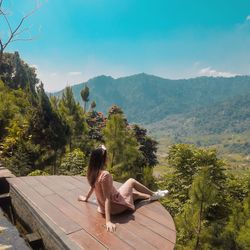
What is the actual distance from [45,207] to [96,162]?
2.25ft

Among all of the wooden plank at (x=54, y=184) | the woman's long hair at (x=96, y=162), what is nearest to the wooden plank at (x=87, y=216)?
the wooden plank at (x=54, y=184)

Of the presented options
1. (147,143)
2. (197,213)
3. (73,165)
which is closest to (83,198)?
(197,213)

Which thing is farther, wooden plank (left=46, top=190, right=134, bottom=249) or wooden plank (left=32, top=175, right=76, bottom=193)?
wooden plank (left=32, top=175, right=76, bottom=193)

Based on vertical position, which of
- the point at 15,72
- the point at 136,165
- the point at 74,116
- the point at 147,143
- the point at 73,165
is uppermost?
the point at 15,72

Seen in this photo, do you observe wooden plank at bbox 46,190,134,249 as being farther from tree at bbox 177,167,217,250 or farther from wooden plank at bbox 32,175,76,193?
tree at bbox 177,167,217,250

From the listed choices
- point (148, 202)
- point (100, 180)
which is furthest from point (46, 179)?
point (148, 202)

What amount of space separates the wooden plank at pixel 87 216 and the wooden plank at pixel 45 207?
0.23ft

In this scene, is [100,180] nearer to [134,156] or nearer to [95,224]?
[95,224]

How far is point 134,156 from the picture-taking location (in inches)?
401

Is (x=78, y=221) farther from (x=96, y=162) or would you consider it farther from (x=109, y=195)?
(x=96, y=162)

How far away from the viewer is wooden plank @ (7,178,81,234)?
2.20 meters

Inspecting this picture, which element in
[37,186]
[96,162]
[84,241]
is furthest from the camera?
[37,186]

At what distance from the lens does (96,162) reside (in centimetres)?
267

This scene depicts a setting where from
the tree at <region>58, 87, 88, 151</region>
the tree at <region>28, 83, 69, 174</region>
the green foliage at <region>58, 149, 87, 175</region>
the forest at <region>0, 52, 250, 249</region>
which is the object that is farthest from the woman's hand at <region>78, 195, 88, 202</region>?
the tree at <region>58, 87, 88, 151</region>
